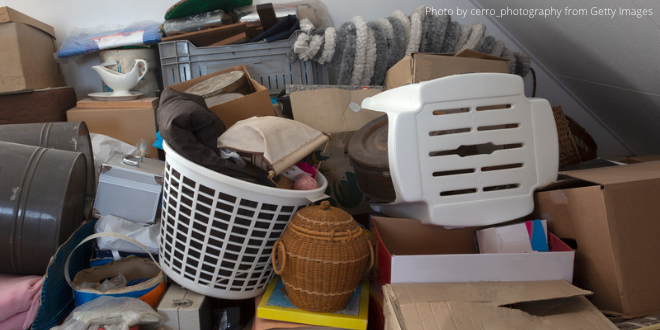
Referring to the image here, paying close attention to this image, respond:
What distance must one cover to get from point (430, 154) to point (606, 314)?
516 mm

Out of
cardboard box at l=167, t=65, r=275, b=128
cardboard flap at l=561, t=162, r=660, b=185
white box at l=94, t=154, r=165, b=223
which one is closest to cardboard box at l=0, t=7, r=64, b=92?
white box at l=94, t=154, r=165, b=223

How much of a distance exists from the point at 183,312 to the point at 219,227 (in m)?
0.24

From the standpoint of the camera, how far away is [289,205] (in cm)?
114

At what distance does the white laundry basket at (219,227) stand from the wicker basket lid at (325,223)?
5 cm

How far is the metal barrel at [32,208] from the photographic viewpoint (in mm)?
1177

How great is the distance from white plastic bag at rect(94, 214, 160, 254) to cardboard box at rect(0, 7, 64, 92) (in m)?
0.80

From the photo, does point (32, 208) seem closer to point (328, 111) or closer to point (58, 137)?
point (58, 137)

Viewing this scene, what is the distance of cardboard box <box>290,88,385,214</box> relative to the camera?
151cm

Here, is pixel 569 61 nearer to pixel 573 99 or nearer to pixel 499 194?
pixel 573 99

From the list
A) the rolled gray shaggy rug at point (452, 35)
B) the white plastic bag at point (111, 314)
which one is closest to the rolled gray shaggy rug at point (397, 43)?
the rolled gray shaggy rug at point (452, 35)

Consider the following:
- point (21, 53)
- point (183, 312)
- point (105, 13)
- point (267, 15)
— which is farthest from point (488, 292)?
point (105, 13)

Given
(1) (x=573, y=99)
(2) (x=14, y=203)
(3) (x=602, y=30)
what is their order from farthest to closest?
(1) (x=573, y=99)
(3) (x=602, y=30)
(2) (x=14, y=203)

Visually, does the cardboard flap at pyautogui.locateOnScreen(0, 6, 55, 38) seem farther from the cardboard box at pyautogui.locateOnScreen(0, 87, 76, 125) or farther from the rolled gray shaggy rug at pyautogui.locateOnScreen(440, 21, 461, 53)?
the rolled gray shaggy rug at pyautogui.locateOnScreen(440, 21, 461, 53)

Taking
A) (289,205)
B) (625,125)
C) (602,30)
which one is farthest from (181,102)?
(625,125)
